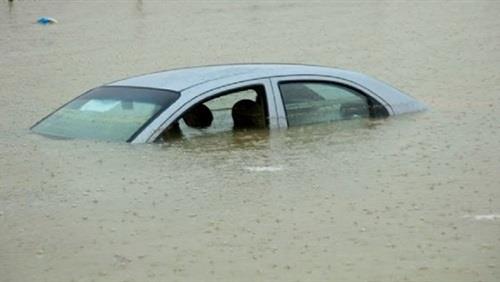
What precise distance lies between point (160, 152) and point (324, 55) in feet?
31.4

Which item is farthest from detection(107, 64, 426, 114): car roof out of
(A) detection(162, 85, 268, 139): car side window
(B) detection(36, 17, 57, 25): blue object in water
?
(B) detection(36, 17, 57, 25): blue object in water

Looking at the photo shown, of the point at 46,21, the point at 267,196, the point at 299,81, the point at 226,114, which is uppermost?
the point at 46,21

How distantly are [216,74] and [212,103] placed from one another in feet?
0.99

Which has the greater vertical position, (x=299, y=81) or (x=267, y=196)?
(x=299, y=81)

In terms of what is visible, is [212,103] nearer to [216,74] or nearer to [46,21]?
[216,74]

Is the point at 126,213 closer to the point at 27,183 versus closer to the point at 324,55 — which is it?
the point at 27,183

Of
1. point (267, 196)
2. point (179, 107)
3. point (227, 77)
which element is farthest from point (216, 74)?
point (267, 196)

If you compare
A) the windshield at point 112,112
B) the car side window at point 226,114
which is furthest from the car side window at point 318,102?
the windshield at point 112,112

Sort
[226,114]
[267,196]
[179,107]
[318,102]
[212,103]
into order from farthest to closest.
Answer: [318,102], [226,114], [212,103], [179,107], [267,196]

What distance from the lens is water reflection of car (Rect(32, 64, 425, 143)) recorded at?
10.6 meters

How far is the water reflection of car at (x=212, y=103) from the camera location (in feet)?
34.8

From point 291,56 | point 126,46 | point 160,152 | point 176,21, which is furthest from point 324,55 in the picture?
point 160,152

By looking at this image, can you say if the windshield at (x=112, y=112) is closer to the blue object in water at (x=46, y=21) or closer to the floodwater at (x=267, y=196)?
the floodwater at (x=267, y=196)

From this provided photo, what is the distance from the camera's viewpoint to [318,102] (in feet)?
36.9
